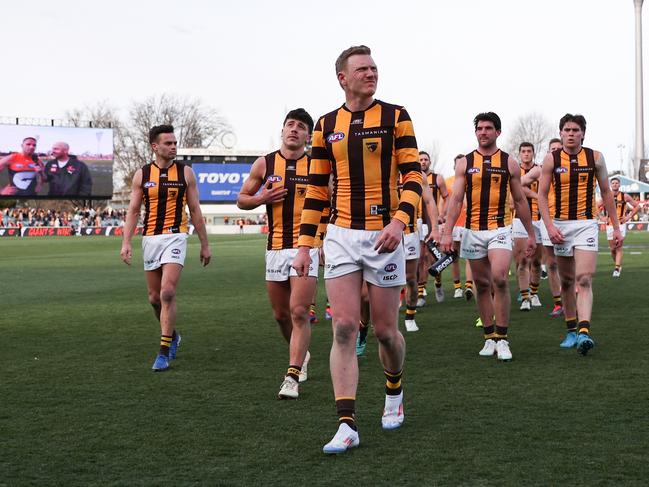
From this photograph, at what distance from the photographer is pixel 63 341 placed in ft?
32.9

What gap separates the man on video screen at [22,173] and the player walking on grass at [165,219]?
59571mm

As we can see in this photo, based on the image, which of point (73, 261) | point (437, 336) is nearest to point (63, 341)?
point (437, 336)

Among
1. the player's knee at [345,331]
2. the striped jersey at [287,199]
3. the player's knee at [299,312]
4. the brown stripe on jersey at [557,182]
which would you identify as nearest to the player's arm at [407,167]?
the player's knee at [345,331]

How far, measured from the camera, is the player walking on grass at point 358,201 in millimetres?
5277

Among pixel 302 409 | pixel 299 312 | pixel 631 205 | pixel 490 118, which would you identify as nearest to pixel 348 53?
pixel 299 312

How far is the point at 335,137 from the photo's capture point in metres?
5.32

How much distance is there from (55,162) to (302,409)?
207ft

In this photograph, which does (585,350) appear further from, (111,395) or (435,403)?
(111,395)

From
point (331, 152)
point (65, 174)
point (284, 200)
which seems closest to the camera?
point (331, 152)

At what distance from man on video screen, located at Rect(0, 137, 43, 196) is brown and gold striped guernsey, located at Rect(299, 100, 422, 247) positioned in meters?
63.0

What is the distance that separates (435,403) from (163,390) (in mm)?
2165

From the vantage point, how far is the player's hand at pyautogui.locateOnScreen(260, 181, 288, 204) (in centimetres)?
726

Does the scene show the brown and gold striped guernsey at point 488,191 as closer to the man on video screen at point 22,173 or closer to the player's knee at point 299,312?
the player's knee at point 299,312

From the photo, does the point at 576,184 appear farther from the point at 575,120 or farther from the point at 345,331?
the point at 345,331
